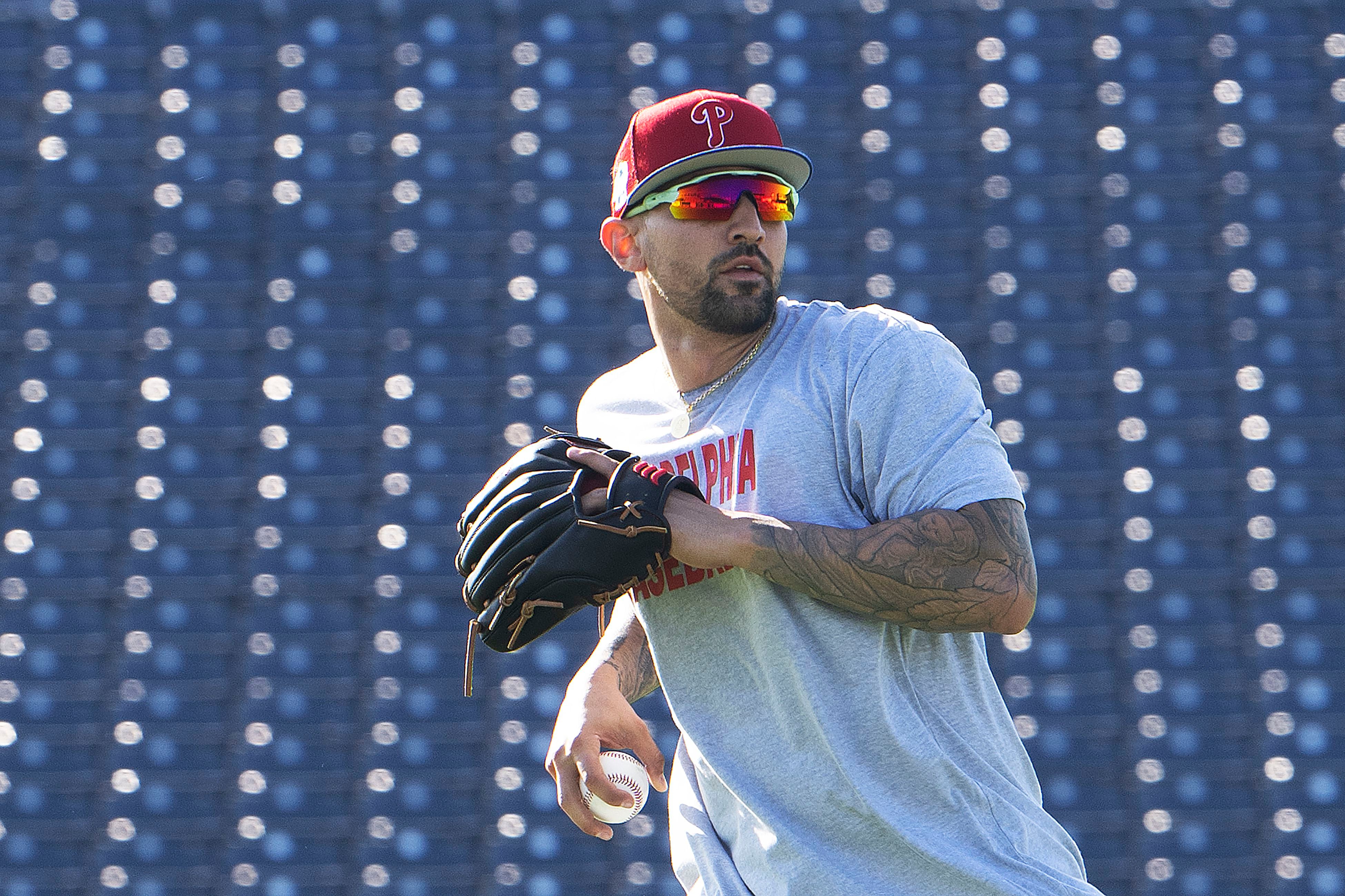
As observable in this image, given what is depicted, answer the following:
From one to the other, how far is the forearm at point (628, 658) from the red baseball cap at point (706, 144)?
0.58m

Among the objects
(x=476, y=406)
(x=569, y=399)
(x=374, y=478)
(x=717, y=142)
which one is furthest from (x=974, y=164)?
(x=717, y=142)

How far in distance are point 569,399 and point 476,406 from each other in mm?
346

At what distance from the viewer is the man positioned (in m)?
1.36

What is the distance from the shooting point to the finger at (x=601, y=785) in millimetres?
1562

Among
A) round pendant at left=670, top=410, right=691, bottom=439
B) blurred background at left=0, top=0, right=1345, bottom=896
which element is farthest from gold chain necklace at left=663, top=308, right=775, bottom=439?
blurred background at left=0, top=0, right=1345, bottom=896

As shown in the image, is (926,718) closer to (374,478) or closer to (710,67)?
(374,478)

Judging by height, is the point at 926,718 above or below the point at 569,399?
below

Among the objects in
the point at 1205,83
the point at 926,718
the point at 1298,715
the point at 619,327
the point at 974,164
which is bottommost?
the point at 1298,715

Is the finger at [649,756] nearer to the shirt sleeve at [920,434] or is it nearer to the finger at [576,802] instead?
the finger at [576,802]

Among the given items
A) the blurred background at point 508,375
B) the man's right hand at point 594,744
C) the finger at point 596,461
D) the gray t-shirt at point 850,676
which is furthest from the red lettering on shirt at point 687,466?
the blurred background at point 508,375

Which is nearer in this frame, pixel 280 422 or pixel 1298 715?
pixel 1298 715

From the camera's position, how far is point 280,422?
4.76 meters

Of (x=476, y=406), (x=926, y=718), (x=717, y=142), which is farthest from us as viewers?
(x=476, y=406)

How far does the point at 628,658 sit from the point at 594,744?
181mm
